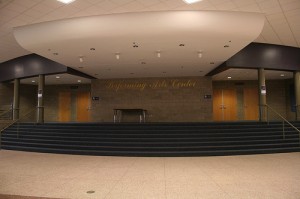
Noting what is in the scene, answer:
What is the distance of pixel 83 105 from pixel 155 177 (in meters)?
11.6

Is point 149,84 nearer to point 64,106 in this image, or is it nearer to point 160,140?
point 64,106

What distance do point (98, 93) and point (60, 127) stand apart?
4851 mm

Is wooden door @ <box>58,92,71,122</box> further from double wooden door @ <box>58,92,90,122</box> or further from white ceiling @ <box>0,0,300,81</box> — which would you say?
white ceiling @ <box>0,0,300,81</box>

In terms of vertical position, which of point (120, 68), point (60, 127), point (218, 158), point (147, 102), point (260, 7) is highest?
point (260, 7)

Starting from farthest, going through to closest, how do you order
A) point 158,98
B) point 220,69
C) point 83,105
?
point 83,105, point 158,98, point 220,69

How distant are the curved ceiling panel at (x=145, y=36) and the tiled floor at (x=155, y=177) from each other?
367 centimetres

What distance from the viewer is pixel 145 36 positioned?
Answer: 6.66 meters

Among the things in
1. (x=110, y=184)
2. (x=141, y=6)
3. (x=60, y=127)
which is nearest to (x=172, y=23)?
(x=141, y=6)

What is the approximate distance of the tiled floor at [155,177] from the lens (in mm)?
3182

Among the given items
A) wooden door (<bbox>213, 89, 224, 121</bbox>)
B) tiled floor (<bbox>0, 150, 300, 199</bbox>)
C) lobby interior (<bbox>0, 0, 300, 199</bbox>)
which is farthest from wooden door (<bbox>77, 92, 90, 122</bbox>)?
tiled floor (<bbox>0, 150, 300, 199</bbox>)

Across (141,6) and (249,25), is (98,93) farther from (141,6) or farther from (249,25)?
(249,25)

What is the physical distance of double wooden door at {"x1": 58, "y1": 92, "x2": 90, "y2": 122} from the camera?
14555mm

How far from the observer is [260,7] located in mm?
6047

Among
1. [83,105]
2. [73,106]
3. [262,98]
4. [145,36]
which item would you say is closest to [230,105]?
[262,98]
